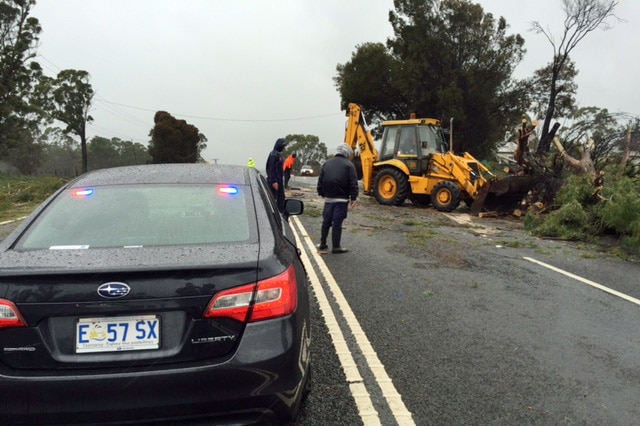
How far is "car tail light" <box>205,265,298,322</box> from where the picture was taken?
85.3 inches

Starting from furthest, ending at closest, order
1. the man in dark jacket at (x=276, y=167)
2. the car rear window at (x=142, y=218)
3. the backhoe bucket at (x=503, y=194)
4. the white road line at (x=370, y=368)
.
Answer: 1. the backhoe bucket at (x=503, y=194)
2. the man in dark jacket at (x=276, y=167)
3. the white road line at (x=370, y=368)
4. the car rear window at (x=142, y=218)

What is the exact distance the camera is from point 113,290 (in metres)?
2.08

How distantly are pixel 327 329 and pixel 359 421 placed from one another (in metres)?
Answer: 1.52

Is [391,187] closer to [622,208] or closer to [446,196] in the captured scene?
[446,196]

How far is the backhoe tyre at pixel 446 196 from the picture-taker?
576 inches

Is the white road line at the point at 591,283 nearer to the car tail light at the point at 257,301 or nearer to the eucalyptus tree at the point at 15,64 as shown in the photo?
the car tail light at the point at 257,301

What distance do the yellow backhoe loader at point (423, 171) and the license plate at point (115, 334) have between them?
530 inches

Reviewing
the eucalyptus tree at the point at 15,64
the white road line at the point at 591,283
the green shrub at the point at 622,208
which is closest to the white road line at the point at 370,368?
the white road line at the point at 591,283

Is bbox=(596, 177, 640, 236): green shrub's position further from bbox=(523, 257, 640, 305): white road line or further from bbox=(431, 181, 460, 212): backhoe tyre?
bbox=(431, 181, 460, 212): backhoe tyre

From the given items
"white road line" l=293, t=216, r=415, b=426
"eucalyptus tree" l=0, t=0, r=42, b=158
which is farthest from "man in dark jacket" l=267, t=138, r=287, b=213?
"eucalyptus tree" l=0, t=0, r=42, b=158

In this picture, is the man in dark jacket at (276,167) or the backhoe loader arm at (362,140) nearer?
the man in dark jacket at (276,167)

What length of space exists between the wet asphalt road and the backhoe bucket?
5662mm

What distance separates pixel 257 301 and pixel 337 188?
573cm

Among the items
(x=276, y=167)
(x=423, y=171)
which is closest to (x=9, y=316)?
(x=276, y=167)
